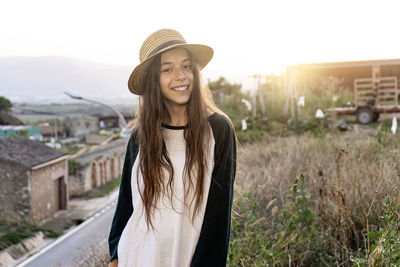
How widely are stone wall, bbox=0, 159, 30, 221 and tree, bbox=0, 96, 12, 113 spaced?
52797 mm

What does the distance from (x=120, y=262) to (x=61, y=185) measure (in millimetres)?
24373

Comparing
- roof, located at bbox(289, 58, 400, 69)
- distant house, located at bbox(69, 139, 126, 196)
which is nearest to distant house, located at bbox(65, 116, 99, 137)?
distant house, located at bbox(69, 139, 126, 196)

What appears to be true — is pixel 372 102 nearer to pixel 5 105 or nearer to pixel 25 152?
pixel 25 152

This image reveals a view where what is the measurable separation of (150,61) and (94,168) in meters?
30.4

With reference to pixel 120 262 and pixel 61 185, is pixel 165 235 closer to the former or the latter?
pixel 120 262

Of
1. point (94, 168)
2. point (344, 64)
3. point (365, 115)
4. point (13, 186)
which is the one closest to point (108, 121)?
point (94, 168)

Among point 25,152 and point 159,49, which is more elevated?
point 159,49

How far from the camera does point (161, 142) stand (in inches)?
76.2

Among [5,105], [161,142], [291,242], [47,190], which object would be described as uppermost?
[5,105]

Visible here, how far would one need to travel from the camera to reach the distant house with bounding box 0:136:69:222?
20.0m

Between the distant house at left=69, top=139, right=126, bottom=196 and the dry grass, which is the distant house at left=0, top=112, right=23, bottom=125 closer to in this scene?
the distant house at left=69, top=139, right=126, bottom=196

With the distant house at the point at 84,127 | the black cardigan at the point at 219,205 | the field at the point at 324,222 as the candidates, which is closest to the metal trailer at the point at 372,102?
the field at the point at 324,222

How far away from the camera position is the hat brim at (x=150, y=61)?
6.61ft

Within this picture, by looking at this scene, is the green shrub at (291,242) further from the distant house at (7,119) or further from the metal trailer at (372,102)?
the distant house at (7,119)
